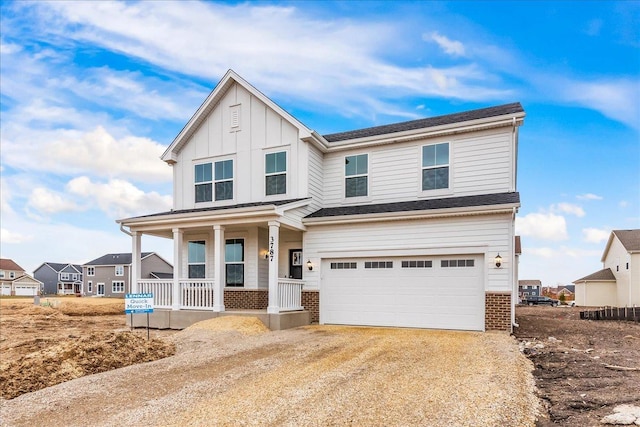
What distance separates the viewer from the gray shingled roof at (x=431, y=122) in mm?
12656

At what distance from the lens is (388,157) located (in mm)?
13570

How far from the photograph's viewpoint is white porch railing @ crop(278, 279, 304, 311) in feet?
38.5

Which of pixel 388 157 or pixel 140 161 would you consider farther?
pixel 140 161

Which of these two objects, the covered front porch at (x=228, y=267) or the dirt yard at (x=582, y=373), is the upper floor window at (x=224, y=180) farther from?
the dirt yard at (x=582, y=373)

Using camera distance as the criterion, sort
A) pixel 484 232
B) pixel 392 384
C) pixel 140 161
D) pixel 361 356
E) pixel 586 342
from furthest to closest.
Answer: pixel 140 161 < pixel 484 232 < pixel 586 342 < pixel 361 356 < pixel 392 384

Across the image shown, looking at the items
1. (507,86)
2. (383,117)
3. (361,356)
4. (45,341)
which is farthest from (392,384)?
(383,117)

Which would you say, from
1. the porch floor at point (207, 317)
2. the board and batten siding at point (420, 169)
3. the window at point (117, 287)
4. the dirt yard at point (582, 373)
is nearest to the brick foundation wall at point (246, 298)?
the porch floor at point (207, 317)

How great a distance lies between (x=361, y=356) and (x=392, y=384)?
2012mm

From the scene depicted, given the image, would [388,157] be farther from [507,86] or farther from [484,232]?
[507,86]

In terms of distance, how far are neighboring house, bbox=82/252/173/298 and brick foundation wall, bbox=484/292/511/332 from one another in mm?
43166

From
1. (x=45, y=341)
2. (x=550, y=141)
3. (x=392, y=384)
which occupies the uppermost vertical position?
(x=550, y=141)

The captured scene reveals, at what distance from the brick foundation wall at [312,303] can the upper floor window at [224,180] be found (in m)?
4.68

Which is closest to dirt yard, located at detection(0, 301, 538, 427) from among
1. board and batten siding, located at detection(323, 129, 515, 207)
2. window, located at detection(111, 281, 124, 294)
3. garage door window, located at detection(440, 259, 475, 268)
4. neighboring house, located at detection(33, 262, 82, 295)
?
garage door window, located at detection(440, 259, 475, 268)

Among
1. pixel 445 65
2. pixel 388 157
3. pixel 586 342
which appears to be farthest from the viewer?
pixel 445 65
